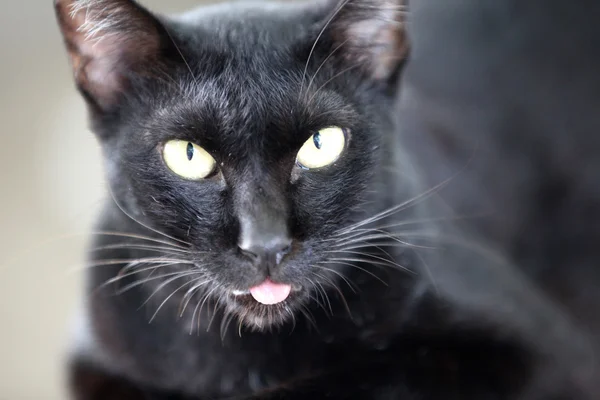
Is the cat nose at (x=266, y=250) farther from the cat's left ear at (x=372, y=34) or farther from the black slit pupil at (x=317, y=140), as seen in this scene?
the cat's left ear at (x=372, y=34)

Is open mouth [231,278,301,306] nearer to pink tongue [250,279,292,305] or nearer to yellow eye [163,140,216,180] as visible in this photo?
pink tongue [250,279,292,305]

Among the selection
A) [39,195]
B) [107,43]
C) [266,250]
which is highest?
[39,195]

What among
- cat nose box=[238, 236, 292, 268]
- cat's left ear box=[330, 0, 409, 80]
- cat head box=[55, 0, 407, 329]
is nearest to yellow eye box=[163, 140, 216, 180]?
cat head box=[55, 0, 407, 329]

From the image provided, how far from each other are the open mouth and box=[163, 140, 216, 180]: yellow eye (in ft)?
0.51

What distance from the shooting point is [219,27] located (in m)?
1.00

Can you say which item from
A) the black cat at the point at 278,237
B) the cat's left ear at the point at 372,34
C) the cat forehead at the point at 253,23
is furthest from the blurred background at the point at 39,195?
the cat's left ear at the point at 372,34

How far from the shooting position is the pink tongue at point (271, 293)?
0.92 meters

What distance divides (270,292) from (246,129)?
0.21m

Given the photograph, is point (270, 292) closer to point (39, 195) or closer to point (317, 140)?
point (317, 140)

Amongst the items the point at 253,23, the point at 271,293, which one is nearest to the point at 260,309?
the point at 271,293

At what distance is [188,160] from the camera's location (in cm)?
92

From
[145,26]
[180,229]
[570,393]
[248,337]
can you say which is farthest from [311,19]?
[570,393]

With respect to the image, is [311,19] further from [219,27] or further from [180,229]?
[180,229]

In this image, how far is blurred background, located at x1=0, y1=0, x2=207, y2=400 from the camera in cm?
124
